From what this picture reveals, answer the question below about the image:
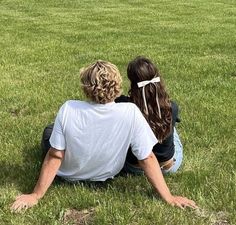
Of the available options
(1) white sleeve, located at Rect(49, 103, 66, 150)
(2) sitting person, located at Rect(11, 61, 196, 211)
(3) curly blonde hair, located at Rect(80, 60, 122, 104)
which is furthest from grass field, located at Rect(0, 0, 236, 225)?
(3) curly blonde hair, located at Rect(80, 60, 122, 104)

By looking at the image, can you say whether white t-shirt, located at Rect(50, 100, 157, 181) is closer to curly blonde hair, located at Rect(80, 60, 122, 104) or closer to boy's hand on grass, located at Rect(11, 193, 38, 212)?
curly blonde hair, located at Rect(80, 60, 122, 104)

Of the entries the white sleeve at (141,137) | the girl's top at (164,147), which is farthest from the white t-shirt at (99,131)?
the girl's top at (164,147)

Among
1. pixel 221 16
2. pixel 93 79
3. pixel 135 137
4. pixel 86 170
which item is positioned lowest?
pixel 221 16

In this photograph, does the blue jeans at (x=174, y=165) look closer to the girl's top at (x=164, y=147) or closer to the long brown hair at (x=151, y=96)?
the girl's top at (x=164, y=147)

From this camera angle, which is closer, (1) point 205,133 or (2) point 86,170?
(2) point 86,170

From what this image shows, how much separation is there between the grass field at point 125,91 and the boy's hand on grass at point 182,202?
0.06 metres

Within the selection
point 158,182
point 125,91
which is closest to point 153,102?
point 158,182

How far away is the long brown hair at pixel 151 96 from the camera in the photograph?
14.6ft

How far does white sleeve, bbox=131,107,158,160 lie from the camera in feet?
14.3

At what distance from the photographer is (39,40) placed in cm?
1334

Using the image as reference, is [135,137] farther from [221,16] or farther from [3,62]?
[221,16]

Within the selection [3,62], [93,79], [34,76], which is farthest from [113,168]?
[3,62]

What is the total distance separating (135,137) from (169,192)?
1.67 feet

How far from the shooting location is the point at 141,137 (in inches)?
171
